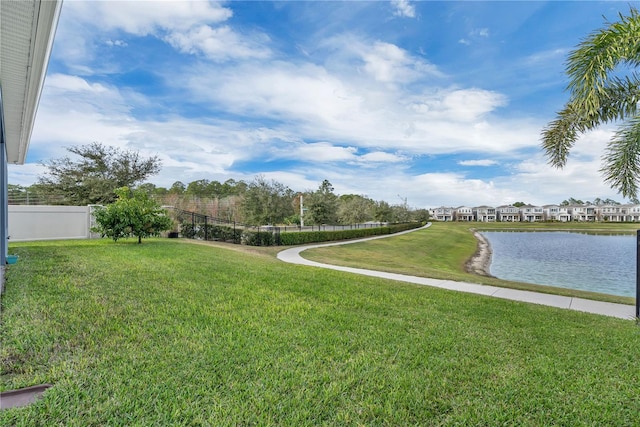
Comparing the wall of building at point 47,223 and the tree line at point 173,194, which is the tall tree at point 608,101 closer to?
the tree line at point 173,194

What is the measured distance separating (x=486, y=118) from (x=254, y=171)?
22.2 metres

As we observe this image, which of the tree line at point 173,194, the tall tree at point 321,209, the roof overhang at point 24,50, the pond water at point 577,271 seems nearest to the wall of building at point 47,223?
the tree line at point 173,194

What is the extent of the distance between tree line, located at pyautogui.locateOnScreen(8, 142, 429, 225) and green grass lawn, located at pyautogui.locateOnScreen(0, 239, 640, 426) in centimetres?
967

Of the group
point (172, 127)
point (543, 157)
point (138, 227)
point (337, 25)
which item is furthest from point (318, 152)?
point (543, 157)

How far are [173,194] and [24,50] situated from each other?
2566 centimetres

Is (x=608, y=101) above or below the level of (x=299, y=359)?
above

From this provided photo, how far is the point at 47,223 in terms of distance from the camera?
13.8 metres

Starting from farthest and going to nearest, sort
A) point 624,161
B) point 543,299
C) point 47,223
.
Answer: point 47,223, point 543,299, point 624,161

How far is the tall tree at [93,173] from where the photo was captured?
21750mm

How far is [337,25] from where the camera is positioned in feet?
36.3

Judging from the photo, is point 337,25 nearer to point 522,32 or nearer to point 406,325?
point 522,32

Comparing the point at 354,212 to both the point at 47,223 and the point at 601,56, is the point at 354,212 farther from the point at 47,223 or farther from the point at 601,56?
the point at 601,56

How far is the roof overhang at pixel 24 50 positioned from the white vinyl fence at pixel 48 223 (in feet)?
30.7

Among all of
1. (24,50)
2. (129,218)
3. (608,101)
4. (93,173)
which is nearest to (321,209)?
(93,173)
